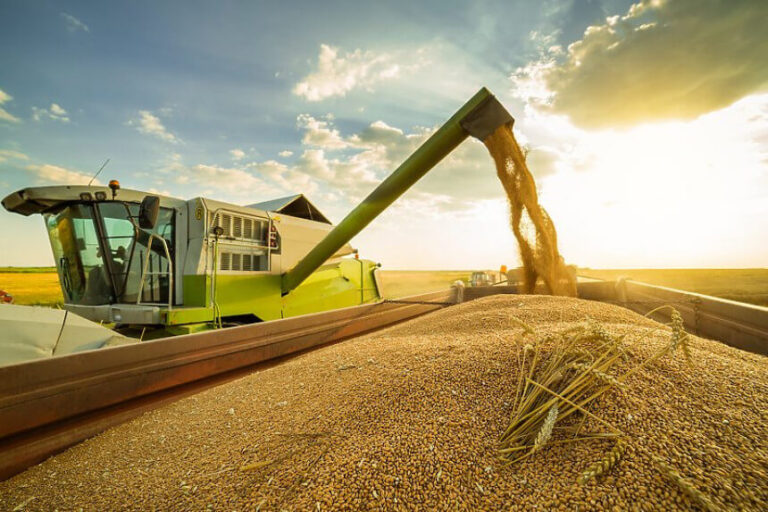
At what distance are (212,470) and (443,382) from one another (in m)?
0.98

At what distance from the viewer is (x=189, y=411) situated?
6.30 ft

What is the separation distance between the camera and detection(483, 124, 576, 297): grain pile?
3.38m

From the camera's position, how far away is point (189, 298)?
3.53 meters

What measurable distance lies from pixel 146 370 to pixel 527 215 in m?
3.42

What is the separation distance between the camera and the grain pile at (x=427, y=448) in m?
0.92

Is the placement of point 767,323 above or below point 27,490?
above

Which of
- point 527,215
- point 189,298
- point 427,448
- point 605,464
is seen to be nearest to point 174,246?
point 189,298

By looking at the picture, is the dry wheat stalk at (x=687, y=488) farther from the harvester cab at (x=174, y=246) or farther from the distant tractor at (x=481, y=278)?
the distant tractor at (x=481, y=278)

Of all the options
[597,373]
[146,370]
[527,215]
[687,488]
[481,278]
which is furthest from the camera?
[481,278]

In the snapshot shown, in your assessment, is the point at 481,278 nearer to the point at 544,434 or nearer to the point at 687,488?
the point at 544,434

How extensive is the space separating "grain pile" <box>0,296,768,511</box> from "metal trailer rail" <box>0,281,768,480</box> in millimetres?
118

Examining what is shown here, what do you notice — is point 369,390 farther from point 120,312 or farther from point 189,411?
point 120,312

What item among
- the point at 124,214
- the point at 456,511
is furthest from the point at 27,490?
the point at 124,214

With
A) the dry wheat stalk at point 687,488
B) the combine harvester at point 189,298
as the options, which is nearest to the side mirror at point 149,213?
the combine harvester at point 189,298
